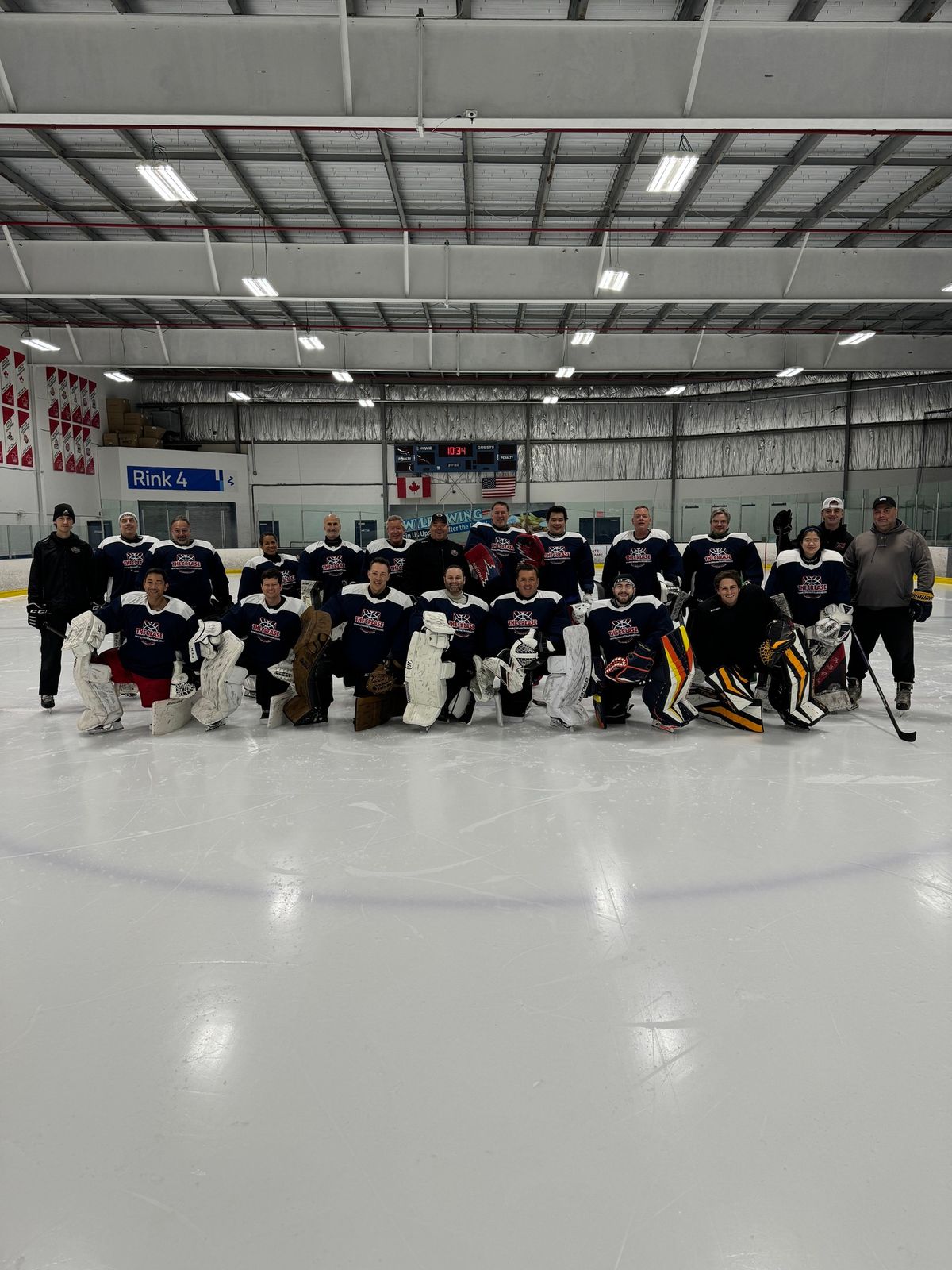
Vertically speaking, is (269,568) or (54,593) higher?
(269,568)

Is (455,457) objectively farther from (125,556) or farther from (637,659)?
(637,659)

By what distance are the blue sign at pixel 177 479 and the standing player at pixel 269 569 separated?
1616cm

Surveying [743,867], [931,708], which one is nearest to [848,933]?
[743,867]

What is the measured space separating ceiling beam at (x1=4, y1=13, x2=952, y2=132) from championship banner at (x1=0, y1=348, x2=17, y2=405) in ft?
38.1

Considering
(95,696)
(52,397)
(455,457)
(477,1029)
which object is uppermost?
(52,397)

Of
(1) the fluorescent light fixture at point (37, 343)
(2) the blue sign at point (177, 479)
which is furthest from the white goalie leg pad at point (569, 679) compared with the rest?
(2) the blue sign at point (177, 479)

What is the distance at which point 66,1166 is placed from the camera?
1.53 m

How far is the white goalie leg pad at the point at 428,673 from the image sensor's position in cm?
499

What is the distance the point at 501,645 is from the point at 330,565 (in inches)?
81.1

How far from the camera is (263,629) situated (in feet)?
17.2

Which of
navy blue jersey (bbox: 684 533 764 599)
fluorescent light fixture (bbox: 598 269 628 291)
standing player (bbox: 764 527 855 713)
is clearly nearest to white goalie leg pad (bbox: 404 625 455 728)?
standing player (bbox: 764 527 855 713)

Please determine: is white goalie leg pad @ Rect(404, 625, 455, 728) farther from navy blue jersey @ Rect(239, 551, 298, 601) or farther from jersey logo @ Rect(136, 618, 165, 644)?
jersey logo @ Rect(136, 618, 165, 644)

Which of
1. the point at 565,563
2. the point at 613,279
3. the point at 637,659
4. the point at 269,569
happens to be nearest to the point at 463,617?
the point at 637,659

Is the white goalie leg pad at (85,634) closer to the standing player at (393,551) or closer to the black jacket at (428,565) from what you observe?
the standing player at (393,551)
